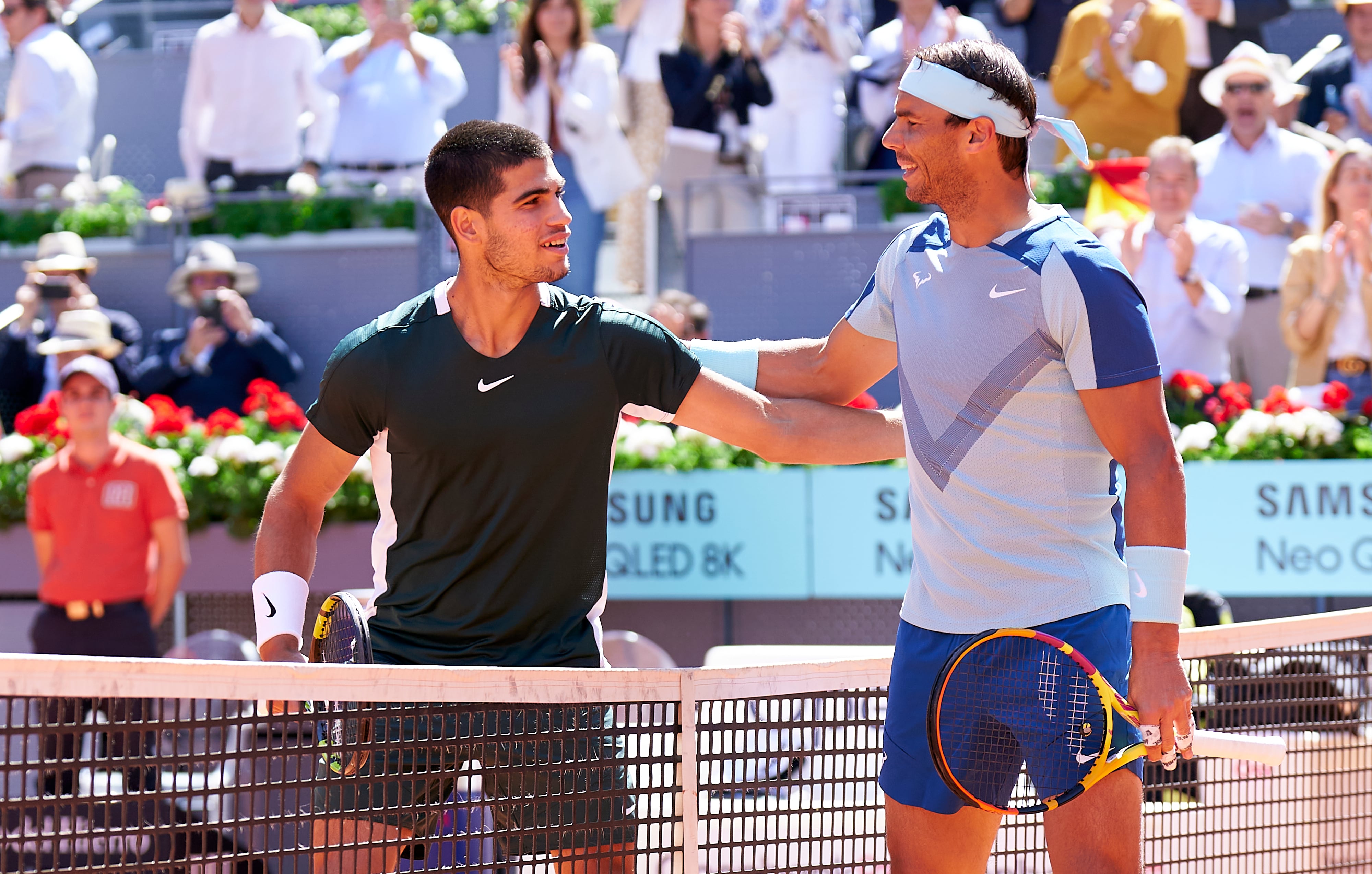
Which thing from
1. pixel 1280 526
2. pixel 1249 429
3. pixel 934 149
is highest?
pixel 1249 429

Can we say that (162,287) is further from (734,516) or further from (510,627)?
(510,627)

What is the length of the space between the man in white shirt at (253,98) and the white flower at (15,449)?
3830mm

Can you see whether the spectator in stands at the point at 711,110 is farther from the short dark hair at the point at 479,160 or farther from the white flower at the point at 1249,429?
the short dark hair at the point at 479,160

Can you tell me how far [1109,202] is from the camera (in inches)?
365

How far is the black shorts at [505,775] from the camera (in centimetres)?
304

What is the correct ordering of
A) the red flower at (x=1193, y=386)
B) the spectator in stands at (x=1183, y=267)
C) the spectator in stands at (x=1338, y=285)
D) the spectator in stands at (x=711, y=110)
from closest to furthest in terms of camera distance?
the red flower at (x=1193, y=386), the spectator in stands at (x=1338, y=285), the spectator in stands at (x=1183, y=267), the spectator in stands at (x=711, y=110)

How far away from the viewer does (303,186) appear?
444 inches

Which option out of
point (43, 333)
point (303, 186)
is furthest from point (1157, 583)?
point (303, 186)

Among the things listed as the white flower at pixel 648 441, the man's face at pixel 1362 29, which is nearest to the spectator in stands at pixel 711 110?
the white flower at pixel 648 441

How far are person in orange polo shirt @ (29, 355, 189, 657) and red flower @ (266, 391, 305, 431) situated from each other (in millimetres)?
837

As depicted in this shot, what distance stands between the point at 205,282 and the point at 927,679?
8086 millimetres

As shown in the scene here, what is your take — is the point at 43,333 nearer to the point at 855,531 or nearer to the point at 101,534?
the point at 101,534

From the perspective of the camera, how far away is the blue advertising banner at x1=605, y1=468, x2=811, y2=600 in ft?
25.2

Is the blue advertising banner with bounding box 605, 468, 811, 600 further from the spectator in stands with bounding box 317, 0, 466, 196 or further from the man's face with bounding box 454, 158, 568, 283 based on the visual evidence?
the man's face with bounding box 454, 158, 568, 283
